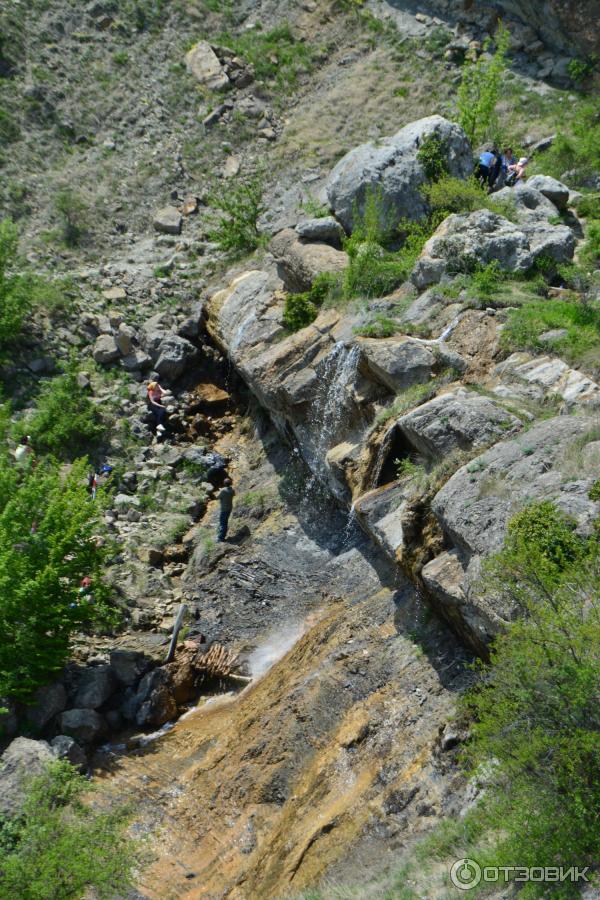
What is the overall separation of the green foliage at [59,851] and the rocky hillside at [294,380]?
3.83 feet

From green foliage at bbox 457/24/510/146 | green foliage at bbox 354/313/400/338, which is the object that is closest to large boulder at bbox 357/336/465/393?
green foliage at bbox 354/313/400/338

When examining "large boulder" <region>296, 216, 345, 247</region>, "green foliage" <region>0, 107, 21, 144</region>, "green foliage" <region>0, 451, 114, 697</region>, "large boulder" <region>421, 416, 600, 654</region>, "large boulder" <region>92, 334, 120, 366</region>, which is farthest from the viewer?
"green foliage" <region>0, 107, 21, 144</region>

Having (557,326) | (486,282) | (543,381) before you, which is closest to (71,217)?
(486,282)

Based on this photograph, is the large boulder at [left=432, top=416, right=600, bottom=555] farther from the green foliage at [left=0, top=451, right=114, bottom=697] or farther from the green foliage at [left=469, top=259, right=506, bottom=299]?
the green foliage at [left=0, top=451, right=114, bottom=697]

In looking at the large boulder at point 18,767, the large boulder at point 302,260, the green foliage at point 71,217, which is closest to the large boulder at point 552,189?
the large boulder at point 302,260

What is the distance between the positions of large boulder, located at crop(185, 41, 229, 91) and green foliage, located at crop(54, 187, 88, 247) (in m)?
7.20

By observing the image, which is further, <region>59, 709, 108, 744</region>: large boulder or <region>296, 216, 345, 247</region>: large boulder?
<region>296, 216, 345, 247</region>: large boulder

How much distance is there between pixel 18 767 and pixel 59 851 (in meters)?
2.93

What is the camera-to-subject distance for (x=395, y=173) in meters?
19.8

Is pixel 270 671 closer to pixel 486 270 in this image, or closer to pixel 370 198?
pixel 486 270

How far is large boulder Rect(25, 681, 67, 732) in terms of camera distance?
531 inches

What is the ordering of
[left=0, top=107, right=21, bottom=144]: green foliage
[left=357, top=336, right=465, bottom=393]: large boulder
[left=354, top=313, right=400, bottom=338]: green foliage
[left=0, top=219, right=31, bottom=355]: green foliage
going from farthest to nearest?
[left=0, top=107, right=21, bottom=144]: green foliage
[left=0, top=219, right=31, bottom=355]: green foliage
[left=354, top=313, right=400, bottom=338]: green foliage
[left=357, top=336, right=465, bottom=393]: large boulder

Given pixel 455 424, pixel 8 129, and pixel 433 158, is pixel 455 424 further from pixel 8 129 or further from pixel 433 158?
pixel 8 129

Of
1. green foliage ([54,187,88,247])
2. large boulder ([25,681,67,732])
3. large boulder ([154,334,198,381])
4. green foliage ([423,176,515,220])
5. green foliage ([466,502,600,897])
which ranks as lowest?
green foliage ([466,502,600,897])
